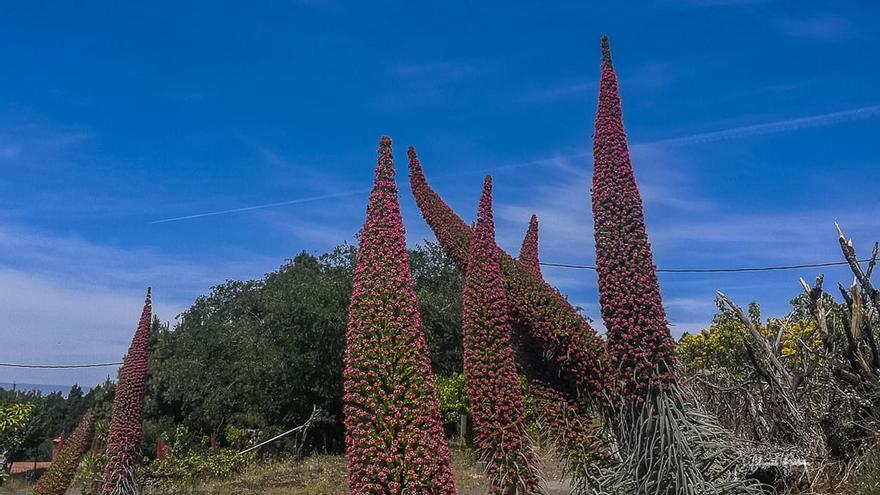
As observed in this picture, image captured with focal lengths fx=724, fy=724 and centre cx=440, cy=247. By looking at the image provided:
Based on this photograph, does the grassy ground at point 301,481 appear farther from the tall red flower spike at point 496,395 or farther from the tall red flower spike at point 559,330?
the tall red flower spike at point 496,395

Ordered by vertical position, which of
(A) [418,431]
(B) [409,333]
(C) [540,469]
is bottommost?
(C) [540,469]

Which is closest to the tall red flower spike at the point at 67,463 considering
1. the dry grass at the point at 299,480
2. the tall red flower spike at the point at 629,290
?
the dry grass at the point at 299,480

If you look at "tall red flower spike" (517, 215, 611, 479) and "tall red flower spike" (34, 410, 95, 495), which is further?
"tall red flower spike" (34, 410, 95, 495)

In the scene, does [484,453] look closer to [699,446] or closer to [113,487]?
[699,446]

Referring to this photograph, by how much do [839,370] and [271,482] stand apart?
474 inches

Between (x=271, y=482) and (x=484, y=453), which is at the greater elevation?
(x=484, y=453)

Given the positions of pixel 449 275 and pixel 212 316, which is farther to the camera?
pixel 212 316

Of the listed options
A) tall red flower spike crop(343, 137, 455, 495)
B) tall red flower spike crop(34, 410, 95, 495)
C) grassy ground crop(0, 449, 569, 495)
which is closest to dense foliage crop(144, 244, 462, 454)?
grassy ground crop(0, 449, 569, 495)

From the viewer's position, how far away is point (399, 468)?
4133mm

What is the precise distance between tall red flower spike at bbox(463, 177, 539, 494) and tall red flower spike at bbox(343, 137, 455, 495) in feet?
4.00

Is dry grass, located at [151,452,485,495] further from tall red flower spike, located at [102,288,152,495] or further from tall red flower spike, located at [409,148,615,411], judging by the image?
tall red flower spike, located at [409,148,615,411]

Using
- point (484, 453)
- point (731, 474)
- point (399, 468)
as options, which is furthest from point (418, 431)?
point (731, 474)

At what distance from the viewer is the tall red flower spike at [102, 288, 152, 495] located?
880 centimetres

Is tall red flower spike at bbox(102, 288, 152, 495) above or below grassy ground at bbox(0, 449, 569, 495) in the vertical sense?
above
